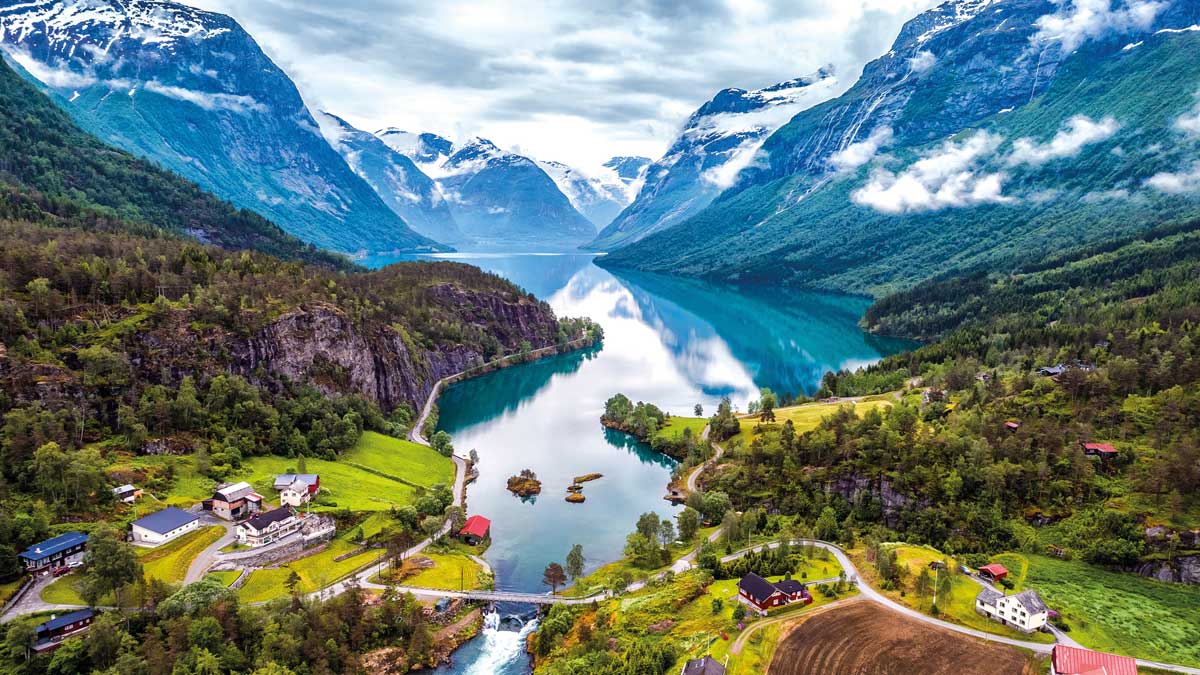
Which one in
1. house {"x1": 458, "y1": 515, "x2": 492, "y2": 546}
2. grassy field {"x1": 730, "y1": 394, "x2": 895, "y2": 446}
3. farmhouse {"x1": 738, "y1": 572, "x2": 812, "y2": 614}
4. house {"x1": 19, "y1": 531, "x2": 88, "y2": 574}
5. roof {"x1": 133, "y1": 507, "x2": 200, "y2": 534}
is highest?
grassy field {"x1": 730, "y1": 394, "x2": 895, "y2": 446}

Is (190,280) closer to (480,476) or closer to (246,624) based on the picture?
(480,476)

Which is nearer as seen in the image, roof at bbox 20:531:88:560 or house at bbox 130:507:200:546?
roof at bbox 20:531:88:560

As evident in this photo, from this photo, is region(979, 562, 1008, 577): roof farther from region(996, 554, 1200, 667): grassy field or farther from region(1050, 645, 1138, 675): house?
region(1050, 645, 1138, 675): house

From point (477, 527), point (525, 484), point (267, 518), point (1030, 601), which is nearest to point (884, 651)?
point (1030, 601)

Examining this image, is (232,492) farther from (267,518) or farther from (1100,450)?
(1100,450)

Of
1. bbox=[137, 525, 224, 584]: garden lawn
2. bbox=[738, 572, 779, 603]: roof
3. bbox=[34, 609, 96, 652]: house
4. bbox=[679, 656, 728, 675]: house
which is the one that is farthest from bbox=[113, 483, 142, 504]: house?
bbox=[738, 572, 779, 603]: roof

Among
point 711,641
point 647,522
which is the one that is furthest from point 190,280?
point 711,641

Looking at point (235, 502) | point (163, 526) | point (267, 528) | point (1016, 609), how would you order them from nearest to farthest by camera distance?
point (1016, 609) → point (163, 526) → point (267, 528) → point (235, 502)
